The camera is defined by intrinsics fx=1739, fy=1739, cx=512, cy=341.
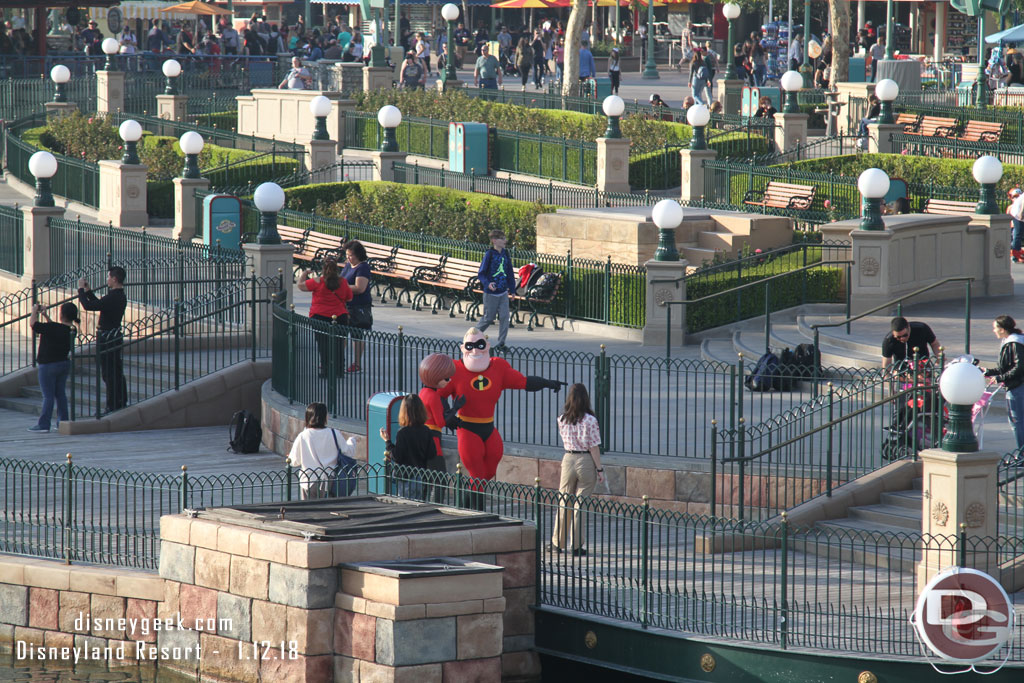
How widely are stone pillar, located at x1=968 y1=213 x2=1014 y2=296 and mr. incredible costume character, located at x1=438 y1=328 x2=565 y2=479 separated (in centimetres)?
970

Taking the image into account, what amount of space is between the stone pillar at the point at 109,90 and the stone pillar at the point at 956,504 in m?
31.6

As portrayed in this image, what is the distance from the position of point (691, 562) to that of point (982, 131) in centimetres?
2232

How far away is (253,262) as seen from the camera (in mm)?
21531

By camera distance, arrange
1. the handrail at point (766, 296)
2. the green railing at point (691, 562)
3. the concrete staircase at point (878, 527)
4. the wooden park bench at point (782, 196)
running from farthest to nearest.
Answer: the wooden park bench at point (782, 196)
the handrail at point (766, 296)
the concrete staircase at point (878, 527)
the green railing at point (691, 562)

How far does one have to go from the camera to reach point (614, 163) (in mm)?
31547

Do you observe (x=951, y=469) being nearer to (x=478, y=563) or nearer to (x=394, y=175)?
(x=478, y=563)

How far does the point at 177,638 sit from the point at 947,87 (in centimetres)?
3463

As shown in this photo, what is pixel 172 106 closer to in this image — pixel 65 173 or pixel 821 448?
pixel 65 173

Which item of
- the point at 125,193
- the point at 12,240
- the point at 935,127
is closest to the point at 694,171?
the point at 935,127

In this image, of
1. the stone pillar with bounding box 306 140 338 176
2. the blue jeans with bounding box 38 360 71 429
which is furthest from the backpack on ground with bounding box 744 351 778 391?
the stone pillar with bounding box 306 140 338 176

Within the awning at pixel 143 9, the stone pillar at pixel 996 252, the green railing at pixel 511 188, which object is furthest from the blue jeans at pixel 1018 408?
the awning at pixel 143 9

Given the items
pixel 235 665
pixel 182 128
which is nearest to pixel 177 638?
pixel 235 665

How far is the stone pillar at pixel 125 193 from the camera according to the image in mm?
30219

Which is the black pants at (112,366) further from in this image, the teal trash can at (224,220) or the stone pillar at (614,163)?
the stone pillar at (614,163)
